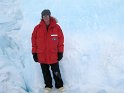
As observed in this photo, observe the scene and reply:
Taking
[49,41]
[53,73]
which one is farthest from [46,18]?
[53,73]

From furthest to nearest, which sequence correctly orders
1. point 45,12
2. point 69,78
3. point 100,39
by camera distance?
point 100,39
point 69,78
point 45,12

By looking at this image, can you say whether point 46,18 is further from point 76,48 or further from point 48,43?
point 76,48

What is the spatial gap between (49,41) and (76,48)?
1.04 m

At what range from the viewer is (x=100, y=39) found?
716cm

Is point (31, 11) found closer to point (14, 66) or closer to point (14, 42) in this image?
point (14, 42)

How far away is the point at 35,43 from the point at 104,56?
166 centimetres

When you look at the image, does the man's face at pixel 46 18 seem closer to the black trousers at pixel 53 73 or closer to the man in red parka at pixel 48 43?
the man in red parka at pixel 48 43

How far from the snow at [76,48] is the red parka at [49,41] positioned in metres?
0.68

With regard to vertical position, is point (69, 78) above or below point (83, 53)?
below

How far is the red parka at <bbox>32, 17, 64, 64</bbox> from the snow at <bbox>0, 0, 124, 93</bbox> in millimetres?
683

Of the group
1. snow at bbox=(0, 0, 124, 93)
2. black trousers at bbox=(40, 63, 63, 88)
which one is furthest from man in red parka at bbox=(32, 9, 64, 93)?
snow at bbox=(0, 0, 124, 93)

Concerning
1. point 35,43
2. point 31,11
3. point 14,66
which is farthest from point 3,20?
point 35,43

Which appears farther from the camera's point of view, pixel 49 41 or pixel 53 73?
pixel 53 73

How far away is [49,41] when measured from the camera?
6152 mm
